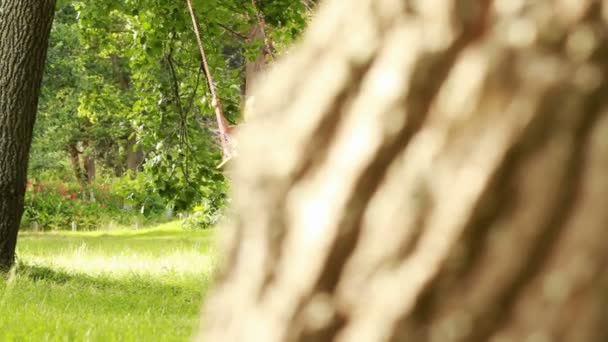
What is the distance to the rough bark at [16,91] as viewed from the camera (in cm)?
982

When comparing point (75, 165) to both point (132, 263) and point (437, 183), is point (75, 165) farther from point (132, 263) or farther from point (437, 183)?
point (437, 183)

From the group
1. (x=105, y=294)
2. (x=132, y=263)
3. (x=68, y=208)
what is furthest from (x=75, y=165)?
(x=105, y=294)

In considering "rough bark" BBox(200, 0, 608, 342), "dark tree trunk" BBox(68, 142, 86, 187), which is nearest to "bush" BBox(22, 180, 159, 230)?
"dark tree trunk" BBox(68, 142, 86, 187)

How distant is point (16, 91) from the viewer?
9.91m

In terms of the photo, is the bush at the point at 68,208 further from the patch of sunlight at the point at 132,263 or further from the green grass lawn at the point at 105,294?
the patch of sunlight at the point at 132,263

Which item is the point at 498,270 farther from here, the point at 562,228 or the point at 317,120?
the point at 317,120

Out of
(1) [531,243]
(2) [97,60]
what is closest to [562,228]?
(1) [531,243]

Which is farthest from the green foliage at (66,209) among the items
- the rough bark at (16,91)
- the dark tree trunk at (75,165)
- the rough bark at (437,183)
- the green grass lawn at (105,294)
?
the rough bark at (437,183)

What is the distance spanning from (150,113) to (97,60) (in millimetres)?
21252

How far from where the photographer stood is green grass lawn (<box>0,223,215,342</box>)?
618 centimetres

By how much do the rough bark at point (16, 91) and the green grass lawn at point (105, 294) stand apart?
0.59m

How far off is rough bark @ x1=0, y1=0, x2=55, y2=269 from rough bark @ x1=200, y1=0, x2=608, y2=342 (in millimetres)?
9057

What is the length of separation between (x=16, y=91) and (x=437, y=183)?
9296mm

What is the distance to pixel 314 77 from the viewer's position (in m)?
1.27
